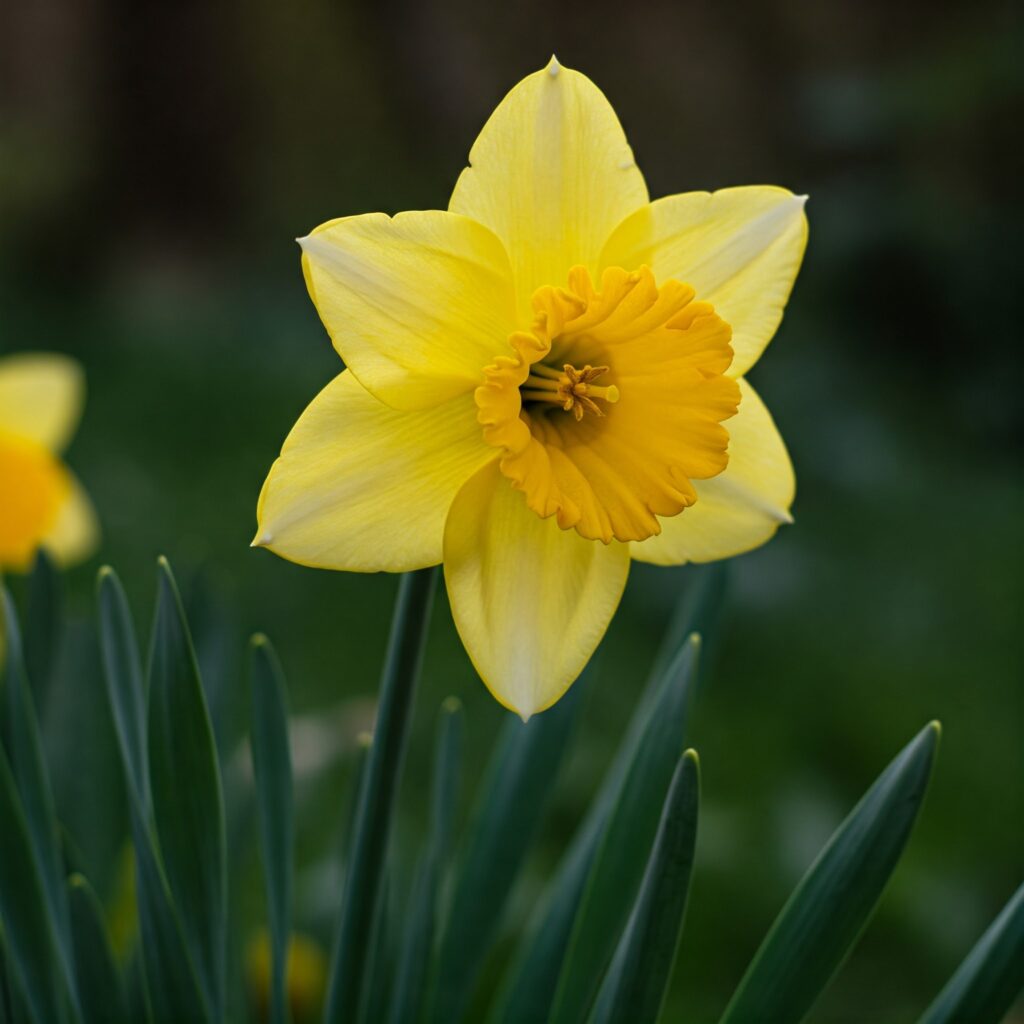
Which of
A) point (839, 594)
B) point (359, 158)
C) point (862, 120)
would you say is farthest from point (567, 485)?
point (359, 158)

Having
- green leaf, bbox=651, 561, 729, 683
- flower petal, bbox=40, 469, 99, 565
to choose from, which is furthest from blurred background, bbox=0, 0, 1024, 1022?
flower petal, bbox=40, 469, 99, 565

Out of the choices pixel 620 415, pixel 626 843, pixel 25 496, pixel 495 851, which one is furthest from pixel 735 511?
pixel 25 496

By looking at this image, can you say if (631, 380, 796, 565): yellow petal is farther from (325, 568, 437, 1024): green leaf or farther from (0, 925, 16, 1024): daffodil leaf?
(0, 925, 16, 1024): daffodil leaf

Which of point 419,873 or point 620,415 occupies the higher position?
point 620,415

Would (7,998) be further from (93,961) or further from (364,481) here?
(364,481)

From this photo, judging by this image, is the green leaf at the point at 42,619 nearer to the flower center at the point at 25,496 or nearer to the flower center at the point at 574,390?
the flower center at the point at 25,496

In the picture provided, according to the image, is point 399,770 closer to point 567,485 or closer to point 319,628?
point 567,485

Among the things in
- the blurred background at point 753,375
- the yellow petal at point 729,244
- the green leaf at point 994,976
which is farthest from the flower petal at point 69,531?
the green leaf at point 994,976

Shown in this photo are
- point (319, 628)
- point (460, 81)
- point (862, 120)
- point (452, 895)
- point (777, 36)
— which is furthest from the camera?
point (460, 81)
